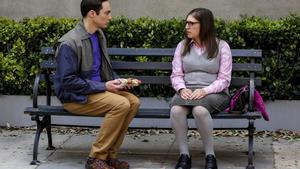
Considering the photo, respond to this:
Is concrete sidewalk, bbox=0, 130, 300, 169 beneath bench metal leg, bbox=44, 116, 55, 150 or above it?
beneath

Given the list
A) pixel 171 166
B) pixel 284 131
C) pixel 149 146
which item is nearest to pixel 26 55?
pixel 149 146

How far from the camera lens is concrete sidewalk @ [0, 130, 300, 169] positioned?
625 centimetres

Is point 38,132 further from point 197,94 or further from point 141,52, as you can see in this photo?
point 197,94

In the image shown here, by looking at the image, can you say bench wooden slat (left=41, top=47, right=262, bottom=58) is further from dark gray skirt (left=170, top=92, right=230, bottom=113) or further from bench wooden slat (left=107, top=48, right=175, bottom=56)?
dark gray skirt (left=170, top=92, right=230, bottom=113)

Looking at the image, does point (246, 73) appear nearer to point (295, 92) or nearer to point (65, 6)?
point (295, 92)

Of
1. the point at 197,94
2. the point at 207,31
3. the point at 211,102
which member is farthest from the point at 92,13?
the point at 211,102

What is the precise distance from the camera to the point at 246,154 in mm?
6590

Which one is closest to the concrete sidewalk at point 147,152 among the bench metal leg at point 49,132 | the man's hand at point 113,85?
the bench metal leg at point 49,132

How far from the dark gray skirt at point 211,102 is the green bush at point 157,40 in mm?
1285

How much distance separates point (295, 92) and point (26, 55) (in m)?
3.09

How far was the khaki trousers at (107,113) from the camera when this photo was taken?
5.85 meters

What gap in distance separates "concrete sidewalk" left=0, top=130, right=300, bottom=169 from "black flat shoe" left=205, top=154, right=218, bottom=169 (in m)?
0.20

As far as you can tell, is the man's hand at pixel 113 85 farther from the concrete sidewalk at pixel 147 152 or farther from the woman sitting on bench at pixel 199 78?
the concrete sidewalk at pixel 147 152

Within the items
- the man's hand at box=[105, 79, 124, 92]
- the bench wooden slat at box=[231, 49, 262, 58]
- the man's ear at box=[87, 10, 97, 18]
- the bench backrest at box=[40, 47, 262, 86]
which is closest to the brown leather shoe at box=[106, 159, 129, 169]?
the man's hand at box=[105, 79, 124, 92]
